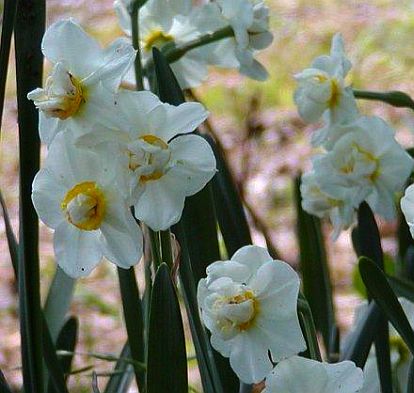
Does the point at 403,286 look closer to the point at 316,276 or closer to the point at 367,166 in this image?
the point at 367,166

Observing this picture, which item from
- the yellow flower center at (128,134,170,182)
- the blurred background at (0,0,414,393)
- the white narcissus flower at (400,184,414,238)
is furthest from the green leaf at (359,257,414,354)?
the blurred background at (0,0,414,393)

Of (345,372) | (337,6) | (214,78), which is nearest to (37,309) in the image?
(345,372)

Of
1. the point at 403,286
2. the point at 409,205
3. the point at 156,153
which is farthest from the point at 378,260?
the point at 156,153

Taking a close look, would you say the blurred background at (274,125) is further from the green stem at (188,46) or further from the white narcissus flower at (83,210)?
the white narcissus flower at (83,210)

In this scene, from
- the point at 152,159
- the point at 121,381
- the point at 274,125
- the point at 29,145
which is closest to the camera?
the point at 152,159

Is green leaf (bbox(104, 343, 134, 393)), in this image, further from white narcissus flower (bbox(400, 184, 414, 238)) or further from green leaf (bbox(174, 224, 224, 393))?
white narcissus flower (bbox(400, 184, 414, 238))

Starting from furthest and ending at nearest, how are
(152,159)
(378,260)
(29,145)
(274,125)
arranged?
1. (274,125)
2. (378,260)
3. (29,145)
4. (152,159)

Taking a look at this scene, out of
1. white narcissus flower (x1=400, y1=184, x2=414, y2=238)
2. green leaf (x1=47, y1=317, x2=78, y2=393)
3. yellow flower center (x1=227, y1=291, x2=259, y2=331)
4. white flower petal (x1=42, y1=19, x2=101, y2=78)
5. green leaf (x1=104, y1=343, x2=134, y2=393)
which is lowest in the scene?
green leaf (x1=104, y1=343, x2=134, y2=393)
